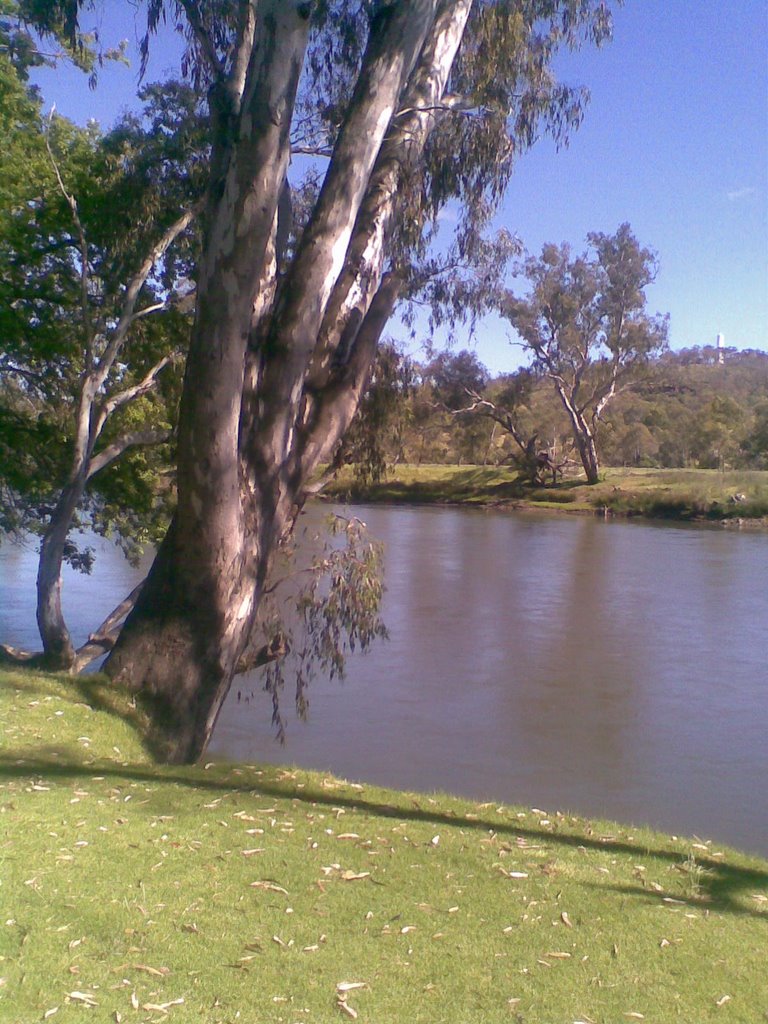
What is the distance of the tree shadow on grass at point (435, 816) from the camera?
3971 millimetres

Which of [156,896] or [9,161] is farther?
[9,161]

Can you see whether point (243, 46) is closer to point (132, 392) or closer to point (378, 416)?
point (132, 392)

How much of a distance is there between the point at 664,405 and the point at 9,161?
134ft

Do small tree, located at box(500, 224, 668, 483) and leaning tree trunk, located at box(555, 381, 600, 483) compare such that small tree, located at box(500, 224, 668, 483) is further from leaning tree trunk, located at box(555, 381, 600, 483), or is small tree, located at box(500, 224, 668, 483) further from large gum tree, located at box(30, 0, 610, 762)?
large gum tree, located at box(30, 0, 610, 762)

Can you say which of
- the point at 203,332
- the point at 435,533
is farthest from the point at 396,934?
the point at 435,533

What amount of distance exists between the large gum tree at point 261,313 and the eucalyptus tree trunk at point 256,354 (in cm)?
1

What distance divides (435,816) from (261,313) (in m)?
3.45

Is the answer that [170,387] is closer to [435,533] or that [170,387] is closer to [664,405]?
[435,533]

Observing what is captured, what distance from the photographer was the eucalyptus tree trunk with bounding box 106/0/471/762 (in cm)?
646

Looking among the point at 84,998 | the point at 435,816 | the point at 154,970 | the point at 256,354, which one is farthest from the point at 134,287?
the point at 84,998

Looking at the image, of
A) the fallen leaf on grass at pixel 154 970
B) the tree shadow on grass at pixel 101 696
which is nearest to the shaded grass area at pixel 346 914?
the fallen leaf on grass at pixel 154 970

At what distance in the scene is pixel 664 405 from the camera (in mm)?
47281

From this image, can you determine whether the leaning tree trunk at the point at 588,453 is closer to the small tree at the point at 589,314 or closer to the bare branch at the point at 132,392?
the small tree at the point at 589,314

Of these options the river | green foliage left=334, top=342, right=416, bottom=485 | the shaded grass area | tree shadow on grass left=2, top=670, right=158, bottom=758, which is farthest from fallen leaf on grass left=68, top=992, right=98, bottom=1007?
green foliage left=334, top=342, right=416, bottom=485
